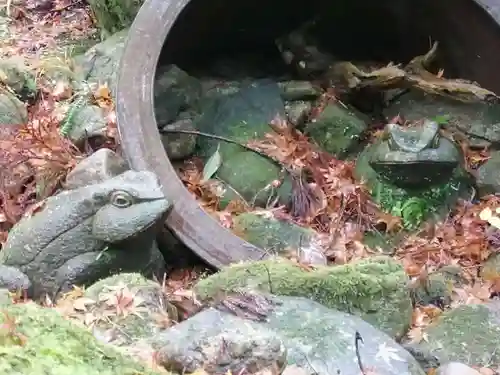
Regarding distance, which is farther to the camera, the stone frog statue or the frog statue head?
the frog statue head

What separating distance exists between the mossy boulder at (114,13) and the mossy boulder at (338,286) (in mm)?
2397

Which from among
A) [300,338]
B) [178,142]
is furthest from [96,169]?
[300,338]

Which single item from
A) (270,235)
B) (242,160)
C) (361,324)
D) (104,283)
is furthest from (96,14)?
(361,324)

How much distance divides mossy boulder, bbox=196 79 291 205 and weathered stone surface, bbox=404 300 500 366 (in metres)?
1.37

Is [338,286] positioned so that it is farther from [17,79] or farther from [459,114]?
[17,79]

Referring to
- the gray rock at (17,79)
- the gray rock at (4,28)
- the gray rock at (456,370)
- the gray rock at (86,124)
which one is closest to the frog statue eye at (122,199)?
the gray rock at (86,124)

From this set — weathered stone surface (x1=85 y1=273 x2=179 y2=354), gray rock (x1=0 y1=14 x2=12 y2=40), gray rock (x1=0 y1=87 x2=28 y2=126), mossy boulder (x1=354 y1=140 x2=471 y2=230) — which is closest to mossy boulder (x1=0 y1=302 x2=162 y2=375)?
weathered stone surface (x1=85 y1=273 x2=179 y2=354)

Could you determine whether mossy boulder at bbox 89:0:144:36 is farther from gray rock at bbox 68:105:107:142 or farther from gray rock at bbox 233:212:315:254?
gray rock at bbox 233:212:315:254

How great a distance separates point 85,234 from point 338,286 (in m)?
1.07

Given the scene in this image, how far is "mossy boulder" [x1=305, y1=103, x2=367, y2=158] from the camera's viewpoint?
4500 mm

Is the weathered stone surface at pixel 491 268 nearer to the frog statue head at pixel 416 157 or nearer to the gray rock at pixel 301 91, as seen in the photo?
the frog statue head at pixel 416 157

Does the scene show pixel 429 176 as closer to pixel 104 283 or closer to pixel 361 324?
pixel 361 324

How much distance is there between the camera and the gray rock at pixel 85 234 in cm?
302

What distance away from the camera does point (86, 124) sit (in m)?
4.06
